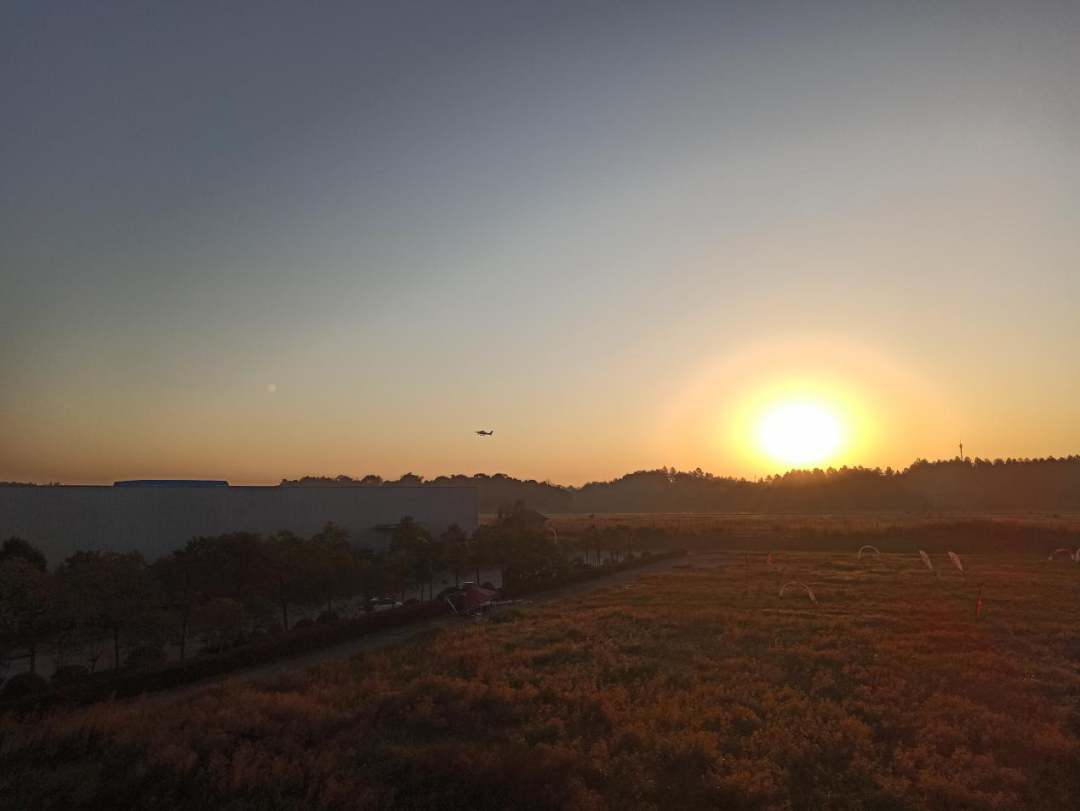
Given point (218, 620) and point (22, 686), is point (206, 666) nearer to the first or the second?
point (218, 620)

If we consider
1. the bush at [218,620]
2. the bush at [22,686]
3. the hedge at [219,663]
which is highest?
the bush at [218,620]

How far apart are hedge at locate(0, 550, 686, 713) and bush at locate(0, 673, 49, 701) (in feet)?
2.55

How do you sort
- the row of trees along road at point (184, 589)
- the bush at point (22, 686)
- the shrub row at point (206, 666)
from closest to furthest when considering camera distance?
the shrub row at point (206, 666) → the bush at point (22, 686) → the row of trees along road at point (184, 589)

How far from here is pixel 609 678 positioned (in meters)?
18.6

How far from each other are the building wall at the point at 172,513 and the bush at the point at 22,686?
11918 mm

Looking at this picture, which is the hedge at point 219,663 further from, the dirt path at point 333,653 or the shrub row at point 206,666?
the dirt path at point 333,653

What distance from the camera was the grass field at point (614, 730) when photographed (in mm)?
11102

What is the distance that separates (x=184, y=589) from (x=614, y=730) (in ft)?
55.3

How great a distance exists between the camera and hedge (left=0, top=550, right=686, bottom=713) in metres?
17.3

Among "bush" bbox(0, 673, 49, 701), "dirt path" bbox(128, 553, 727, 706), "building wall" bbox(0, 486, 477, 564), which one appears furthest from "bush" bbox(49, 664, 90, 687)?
"building wall" bbox(0, 486, 477, 564)

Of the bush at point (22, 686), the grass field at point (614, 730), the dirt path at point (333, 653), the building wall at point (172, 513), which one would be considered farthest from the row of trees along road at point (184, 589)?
the grass field at point (614, 730)

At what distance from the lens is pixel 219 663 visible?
2141cm

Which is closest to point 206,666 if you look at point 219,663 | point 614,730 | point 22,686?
point 219,663

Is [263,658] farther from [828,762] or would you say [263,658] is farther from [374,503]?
[374,503]
